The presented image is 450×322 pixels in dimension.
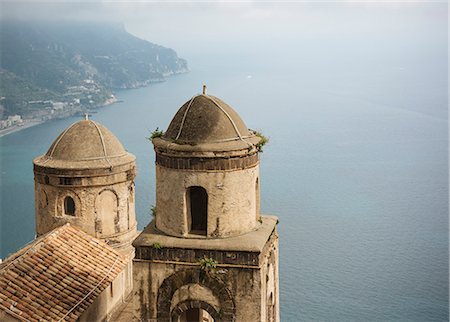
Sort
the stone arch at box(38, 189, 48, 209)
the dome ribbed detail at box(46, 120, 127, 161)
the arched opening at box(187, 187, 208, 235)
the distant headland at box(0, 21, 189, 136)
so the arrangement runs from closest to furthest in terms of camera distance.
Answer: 1. the arched opening at box(187, 187, 208, 235)
2. the dome ribbed detail at box(46, 120, 127, 161)
3. the stone arch at box(38, 189, 48, 209)
4. the distant headland at box(0, 21, 189, 136)

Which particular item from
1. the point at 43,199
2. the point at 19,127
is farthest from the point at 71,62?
the point at 43,199

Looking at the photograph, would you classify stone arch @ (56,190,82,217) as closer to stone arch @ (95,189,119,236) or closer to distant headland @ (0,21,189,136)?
stone arch @ (95,189,119,236)

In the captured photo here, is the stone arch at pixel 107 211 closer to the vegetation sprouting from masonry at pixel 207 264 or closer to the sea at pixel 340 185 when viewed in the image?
the sea at pixel 340 185

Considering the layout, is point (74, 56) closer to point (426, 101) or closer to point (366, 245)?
point (426, 101)

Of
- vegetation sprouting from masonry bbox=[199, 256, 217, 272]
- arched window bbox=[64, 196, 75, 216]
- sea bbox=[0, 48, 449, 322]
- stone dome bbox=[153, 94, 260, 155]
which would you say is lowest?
sea bbox=[0, 48, 449, 322]

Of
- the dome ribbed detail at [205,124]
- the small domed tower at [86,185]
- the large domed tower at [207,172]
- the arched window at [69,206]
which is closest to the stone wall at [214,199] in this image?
the large domed tower at [207,172]

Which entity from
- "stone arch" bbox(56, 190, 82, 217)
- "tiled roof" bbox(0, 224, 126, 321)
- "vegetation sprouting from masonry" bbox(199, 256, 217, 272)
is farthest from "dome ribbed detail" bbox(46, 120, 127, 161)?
"vegetation sprouting from masonry" bbox(199, 256, 217, 272)

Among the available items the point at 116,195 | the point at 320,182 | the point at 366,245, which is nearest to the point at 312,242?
the point at 366,245
